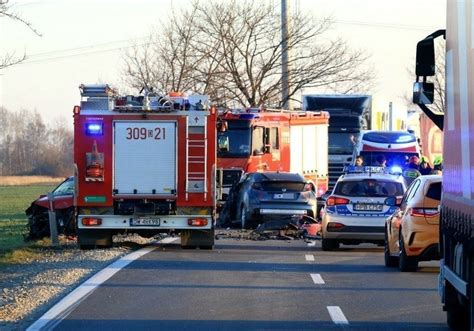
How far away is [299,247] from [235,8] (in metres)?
23.9

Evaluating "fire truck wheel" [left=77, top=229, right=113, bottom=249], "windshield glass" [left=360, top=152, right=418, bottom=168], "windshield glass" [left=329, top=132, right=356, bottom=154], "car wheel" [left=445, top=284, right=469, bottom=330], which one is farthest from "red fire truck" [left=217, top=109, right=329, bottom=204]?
"car wheel" [left=445, top=284, right=469, bottom=330]

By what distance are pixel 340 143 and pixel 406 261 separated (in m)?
23.0

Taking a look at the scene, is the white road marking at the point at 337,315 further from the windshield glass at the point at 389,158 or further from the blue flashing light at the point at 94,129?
the windshield glass at the point at 389,158

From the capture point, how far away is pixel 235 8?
150 feet

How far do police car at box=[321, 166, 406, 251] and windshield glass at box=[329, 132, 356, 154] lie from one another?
17860mm

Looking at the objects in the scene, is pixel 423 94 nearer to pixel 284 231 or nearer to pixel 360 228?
pixel 360 228

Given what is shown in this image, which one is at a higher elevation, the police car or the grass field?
the police car

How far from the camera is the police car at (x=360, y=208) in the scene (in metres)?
21.5

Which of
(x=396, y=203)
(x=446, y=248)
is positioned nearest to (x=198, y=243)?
(x=396, y=203)

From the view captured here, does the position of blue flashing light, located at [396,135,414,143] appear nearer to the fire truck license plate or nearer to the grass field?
the grass field

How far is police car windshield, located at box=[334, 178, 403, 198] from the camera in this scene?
21844 millimetres

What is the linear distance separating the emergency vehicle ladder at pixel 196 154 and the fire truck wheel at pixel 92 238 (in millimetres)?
1857

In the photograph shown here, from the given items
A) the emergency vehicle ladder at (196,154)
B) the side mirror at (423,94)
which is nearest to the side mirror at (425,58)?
the side mirror at (423,94)

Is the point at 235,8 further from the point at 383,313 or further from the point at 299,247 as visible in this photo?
the point at 383,313
